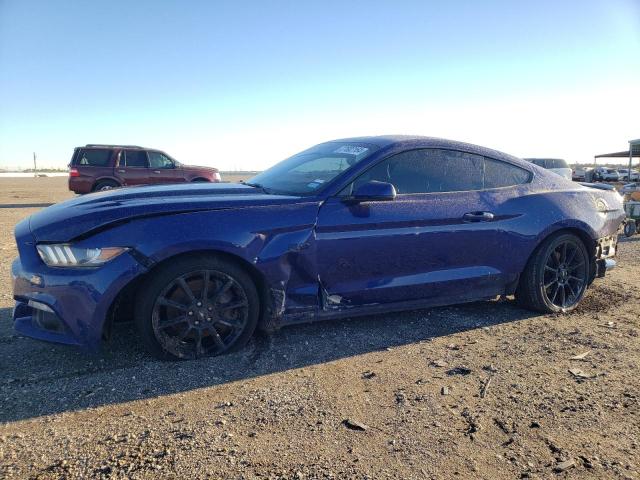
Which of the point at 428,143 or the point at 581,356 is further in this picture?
the point at 428,143

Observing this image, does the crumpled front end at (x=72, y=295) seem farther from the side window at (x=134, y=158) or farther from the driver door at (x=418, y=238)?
the side window at (x=134, y=158)

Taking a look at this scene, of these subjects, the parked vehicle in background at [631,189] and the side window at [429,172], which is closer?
the side window at [429,172]

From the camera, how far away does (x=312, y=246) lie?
329 centimetres

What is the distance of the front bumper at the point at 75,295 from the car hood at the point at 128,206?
0.22m

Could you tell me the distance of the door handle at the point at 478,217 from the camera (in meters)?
3.86

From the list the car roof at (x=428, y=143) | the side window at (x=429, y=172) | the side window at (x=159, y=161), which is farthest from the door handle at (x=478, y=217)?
the side window at (x=159, y=161)

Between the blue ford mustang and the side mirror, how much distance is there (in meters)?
0.01

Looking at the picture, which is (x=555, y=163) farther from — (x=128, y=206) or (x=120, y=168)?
(x=128, y=206)

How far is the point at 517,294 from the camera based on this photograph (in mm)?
4348

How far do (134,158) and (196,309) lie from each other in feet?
42.3

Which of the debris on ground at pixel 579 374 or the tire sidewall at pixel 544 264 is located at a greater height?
the tire sidewall at pixel 544 264

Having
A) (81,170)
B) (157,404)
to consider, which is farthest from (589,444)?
(81,170)

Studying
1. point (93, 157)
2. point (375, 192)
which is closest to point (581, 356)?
point (375, 192)

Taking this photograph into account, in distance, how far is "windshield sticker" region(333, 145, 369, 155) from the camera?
151 inches
